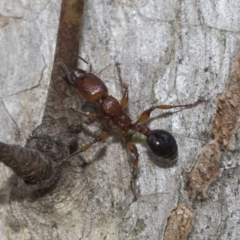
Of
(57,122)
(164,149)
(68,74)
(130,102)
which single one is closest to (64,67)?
(68,74)

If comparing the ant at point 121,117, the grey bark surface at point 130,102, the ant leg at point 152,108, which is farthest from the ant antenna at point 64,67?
the ant leg at point 152,108

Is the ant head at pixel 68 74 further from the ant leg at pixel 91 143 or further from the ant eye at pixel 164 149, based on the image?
the ant eye at pixel 164 149

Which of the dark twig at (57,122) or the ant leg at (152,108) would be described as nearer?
the dark twig at (57,122)

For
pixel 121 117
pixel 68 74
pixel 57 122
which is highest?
pixel 68 74

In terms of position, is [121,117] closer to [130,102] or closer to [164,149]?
[130,102]

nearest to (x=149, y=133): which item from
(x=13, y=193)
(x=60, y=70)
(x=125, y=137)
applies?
(x=125, y=137)

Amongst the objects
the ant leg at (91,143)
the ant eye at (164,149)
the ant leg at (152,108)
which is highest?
the ant leg at (152,108)

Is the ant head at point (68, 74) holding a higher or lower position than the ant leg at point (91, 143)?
higher
